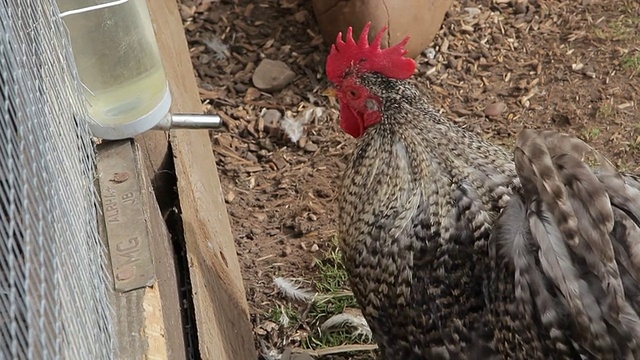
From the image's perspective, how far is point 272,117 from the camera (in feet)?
15.5

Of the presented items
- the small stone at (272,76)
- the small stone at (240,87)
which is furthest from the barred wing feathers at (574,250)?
the small stone at (240,87)

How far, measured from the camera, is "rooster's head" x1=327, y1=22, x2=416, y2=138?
3.06 metres

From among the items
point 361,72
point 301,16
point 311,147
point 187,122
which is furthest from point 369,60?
point 301,16

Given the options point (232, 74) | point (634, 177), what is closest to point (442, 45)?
point (232, 74)

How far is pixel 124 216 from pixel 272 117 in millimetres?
2297

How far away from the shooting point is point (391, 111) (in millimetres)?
3004

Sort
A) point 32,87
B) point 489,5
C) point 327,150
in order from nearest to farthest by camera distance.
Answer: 1. point 32,87
2. point 327,150
3. point 489,5

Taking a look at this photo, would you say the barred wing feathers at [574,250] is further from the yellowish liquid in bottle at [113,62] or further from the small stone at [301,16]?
the small stone at [301,16]

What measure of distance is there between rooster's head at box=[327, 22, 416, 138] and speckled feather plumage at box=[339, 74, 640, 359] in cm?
4

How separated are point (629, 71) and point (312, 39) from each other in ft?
A: 6.33

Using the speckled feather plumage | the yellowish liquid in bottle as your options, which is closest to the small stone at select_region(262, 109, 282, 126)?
the speckled feather plumage

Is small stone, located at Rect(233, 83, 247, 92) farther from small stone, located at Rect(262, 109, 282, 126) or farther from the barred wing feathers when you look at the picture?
the barred wing feathers

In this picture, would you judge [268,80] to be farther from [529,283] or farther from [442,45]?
[529,283]

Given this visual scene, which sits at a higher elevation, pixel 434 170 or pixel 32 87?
pixel 32 87
